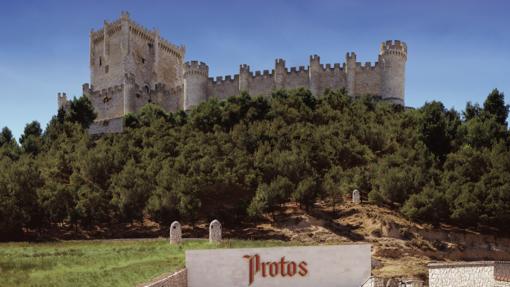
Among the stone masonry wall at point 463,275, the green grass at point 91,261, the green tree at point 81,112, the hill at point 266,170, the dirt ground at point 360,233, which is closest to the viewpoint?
the green grass at point 91,261

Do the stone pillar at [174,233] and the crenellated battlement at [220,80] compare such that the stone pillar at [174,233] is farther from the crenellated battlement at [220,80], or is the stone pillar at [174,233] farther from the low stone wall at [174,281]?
the crenellated battlement at [220,80]

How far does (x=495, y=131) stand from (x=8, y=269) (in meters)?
28.6

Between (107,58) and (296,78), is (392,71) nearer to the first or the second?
(296,78)

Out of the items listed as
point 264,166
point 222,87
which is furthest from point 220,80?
point 264,166

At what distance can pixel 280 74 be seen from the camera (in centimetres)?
5047

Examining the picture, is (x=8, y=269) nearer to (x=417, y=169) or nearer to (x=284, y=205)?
(x=284, y=205)

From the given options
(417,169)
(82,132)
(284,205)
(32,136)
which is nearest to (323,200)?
(284,205)

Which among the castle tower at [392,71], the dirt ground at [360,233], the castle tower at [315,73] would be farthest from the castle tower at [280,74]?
the dirt ground at [360,233]

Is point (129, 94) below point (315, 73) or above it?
below

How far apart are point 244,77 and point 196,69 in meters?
4.45

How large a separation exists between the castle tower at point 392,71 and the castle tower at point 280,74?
8.26 meters

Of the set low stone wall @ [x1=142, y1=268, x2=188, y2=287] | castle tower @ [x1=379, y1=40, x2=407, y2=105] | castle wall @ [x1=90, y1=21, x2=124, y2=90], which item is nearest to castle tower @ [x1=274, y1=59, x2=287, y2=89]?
castle tower @ [x1=379, y1=40, x2=407, y2=105]

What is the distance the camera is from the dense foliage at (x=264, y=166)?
2950cm

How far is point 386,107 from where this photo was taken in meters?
45.7
